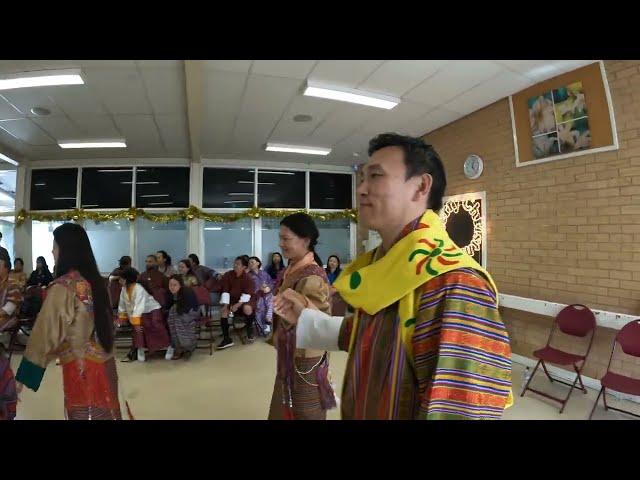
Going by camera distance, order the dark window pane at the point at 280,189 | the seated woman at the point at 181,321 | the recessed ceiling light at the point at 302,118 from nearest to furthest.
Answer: the seated woman at the point at 181,321 → the recessed ceiling light at the point at 302,118 → the dark window pane at the point at 280,189

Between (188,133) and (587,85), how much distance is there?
4712 mm

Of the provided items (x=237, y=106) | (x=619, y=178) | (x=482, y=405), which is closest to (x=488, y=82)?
(x=619, y=178)

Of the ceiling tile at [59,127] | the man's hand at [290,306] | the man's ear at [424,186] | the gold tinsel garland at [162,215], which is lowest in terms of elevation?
the man's hand at [290,306]

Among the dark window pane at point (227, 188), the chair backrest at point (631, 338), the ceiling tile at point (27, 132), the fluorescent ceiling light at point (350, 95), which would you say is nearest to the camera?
the chair backrest at point (631, 338)

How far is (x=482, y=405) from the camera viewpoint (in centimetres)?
51

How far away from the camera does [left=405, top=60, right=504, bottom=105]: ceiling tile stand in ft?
9.45

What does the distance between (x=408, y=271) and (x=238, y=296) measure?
154 inches

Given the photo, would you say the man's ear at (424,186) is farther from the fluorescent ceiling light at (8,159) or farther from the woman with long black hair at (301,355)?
the fluorescent ceiling light at (8,159)

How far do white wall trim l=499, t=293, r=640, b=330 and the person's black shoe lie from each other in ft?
10.9

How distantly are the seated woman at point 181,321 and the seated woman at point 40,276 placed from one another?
225 centimetres

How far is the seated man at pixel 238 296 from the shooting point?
4.07m

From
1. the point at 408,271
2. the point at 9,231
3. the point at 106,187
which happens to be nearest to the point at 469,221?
the point at 408,271

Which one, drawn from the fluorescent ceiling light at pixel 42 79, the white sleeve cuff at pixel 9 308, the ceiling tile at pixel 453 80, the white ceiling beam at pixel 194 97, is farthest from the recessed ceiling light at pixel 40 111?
the ceiling tile at pixel 453 80

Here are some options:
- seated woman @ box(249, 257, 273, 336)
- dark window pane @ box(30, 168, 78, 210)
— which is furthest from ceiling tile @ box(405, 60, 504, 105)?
dark window pane @ box(30, 168, 78, 210)
